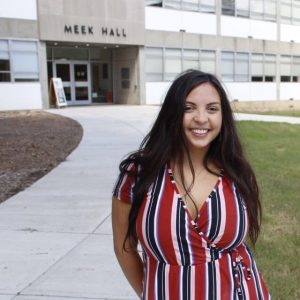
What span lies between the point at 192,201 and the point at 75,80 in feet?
92.2

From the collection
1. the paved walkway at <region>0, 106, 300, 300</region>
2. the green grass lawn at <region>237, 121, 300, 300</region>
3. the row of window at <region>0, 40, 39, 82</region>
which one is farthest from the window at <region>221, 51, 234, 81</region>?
the paved walkway at <region>0, 106, 300, 300</region>

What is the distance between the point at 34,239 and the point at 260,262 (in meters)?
2.19

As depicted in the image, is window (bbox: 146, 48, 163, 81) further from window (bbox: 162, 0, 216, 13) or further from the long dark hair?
the long dark hair

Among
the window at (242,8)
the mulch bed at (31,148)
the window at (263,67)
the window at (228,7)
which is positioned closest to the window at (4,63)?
the mulch bed at (31,148)

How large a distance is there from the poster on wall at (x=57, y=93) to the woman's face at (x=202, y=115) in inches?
967

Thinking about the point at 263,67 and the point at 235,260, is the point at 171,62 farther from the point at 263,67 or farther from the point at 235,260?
the point at 235,260

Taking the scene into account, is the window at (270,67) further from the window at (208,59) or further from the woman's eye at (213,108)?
the woman's eye at (213,108)

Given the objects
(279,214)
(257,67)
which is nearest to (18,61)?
(257,67)

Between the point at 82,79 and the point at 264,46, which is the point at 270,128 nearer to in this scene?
the point at 82,79

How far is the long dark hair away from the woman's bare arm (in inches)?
1.7

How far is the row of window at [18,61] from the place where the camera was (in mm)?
24281

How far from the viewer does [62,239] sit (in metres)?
5.10

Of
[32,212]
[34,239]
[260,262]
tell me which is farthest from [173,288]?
[32,212]

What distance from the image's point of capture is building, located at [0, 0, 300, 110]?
2480 cm
